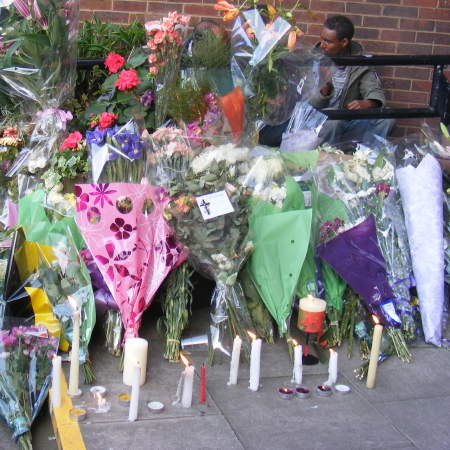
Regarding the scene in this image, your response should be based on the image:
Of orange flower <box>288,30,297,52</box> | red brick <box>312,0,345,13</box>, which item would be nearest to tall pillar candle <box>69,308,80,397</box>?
orange flower <box>288,30,297,52</box>

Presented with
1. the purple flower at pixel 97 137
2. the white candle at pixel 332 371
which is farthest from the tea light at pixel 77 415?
the purple flower at pixel 97 137

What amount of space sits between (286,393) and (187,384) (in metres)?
0.55

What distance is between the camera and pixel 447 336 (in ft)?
15.5

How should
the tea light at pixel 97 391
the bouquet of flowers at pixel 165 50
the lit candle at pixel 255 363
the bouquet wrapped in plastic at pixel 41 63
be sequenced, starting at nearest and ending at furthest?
the tea light at pixel 97 391
the lit candle at pixel 255 363
the bouquet of flowers at pixel 165 50
the bouquet wrapped in plastic at pixel 41 63

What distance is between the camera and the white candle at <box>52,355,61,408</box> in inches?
137

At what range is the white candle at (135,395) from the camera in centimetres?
343

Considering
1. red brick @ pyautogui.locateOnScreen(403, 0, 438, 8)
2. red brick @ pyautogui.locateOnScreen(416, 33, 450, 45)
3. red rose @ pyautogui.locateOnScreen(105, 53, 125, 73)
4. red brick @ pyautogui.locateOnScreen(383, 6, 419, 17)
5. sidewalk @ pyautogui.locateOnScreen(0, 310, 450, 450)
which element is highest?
red brick @ pyautogui.locateOnScreen(403, 0, 438, 8)

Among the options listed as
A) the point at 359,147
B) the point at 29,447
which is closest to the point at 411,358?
the point at 359,147

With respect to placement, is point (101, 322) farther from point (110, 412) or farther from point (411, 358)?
point (411, 358)

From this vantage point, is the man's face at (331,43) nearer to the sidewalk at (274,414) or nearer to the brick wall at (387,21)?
the brick wall at (387,21)

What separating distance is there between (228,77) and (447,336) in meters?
2.07

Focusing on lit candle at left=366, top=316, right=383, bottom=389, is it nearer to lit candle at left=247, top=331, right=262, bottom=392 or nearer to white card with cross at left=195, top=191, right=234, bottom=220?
lit candle at left=247, top=331, right=262, bottom=392

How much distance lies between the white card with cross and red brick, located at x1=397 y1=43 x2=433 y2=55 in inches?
141

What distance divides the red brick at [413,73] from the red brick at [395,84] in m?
0.04
